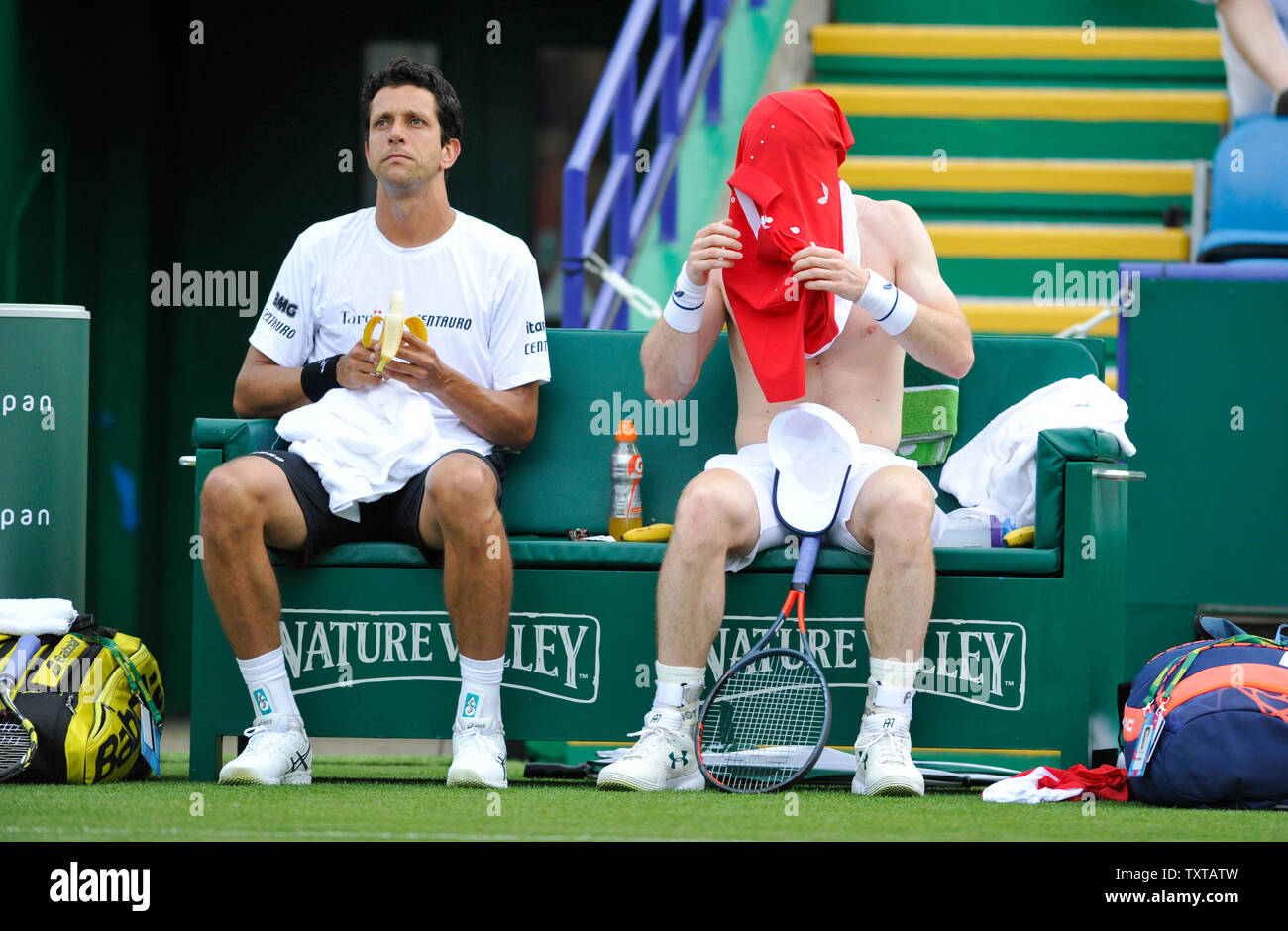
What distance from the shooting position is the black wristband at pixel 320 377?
12.9 ft

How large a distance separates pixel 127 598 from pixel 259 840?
4.18 meters

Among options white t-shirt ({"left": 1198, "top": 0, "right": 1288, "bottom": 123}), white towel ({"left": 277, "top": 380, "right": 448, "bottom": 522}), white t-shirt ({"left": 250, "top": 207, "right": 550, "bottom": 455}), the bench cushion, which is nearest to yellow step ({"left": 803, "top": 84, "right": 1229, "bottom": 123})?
white t-shirt ({"left": 1198, "top": 0, "right": 1288, "bottom": 123})

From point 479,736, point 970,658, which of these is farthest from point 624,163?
point 479,736

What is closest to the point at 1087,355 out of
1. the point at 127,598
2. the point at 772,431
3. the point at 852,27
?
the point at 772,431

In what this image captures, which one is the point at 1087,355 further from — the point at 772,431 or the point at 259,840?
the point at 259,840

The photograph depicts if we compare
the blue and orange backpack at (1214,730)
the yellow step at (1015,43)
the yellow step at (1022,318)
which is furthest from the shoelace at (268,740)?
the yellow step at (1015,43)

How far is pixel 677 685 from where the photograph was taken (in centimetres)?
352

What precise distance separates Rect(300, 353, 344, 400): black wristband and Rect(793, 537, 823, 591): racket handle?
1141 mm

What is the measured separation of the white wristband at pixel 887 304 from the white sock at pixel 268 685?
58.8 inches

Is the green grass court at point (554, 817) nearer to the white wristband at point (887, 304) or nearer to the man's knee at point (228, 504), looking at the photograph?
the man's knee at point (228, 504)

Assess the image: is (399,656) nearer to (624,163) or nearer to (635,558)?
(635,558)

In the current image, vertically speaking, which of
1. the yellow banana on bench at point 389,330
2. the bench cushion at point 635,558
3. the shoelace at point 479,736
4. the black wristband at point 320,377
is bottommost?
the shoelace at point 479,736

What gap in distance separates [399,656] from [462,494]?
48 centimetres

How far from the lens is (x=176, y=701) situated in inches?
266
